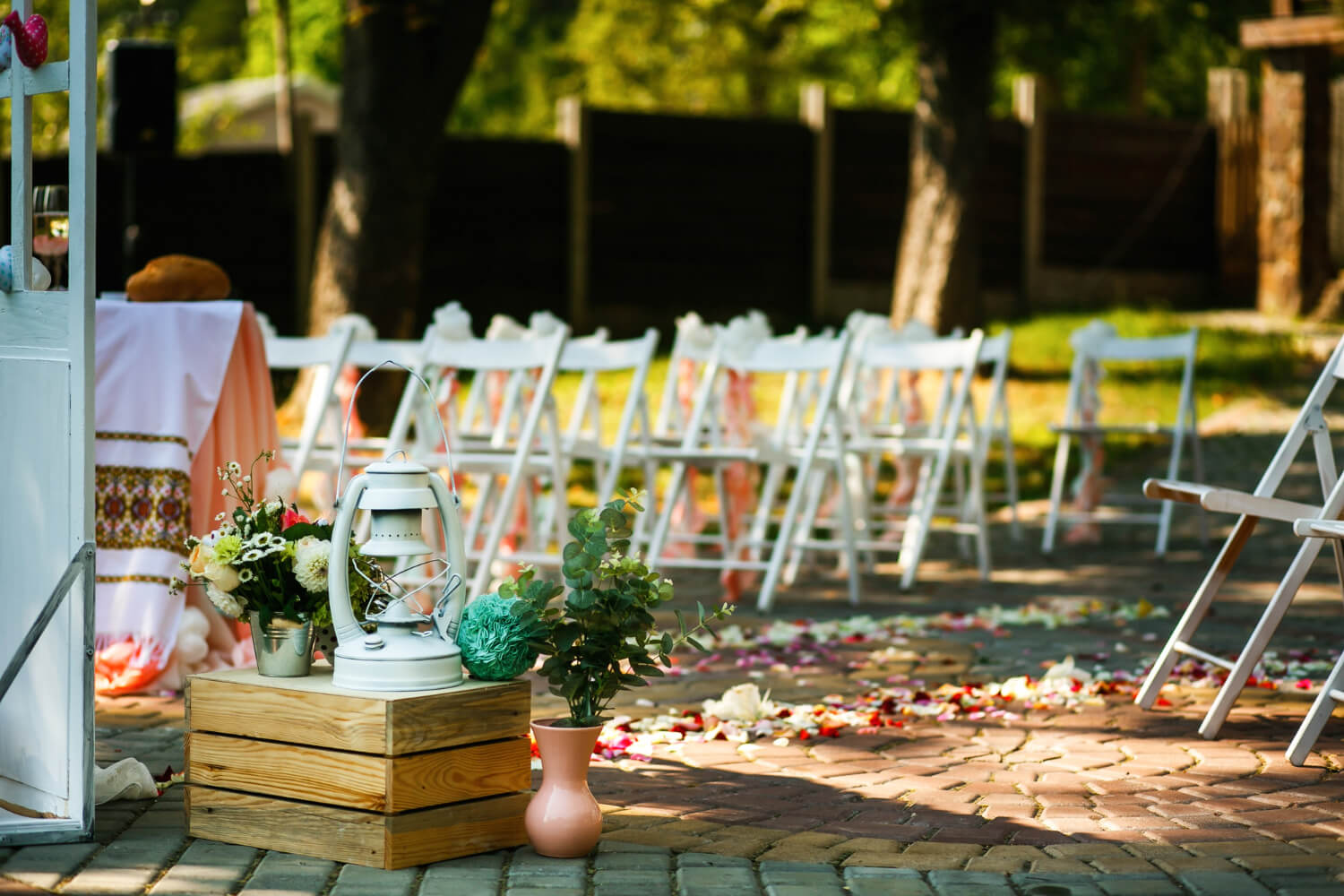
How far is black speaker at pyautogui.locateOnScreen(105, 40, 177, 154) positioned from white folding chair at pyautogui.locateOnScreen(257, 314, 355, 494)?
11.4 ft

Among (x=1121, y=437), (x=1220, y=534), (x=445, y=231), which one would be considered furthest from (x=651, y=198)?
(x=1220, y=534)

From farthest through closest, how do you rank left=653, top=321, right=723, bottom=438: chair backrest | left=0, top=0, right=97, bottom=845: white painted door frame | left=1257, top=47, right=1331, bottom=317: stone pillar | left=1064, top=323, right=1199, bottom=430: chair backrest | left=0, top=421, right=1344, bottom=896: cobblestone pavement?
left=1257, top=47, right=1331, bottom=317: stone pillar
left=1064, top=323, right=1199, bottom=430: chair backrest
left=653, top=321, right=723, bottom=438: chair backrest
left=0, top=0, right=97, bottom=845: white painted door frame
left=0, top=421, right=1344, bottom=896: cobblestone pavement

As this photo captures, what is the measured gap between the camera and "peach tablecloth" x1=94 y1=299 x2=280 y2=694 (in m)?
4.94

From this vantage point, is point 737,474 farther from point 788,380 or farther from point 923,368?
point 923,368

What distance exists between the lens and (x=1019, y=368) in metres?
12.1

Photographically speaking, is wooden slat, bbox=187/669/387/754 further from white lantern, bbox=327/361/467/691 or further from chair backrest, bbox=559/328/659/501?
chair backrest, bbox=559/328/659/501

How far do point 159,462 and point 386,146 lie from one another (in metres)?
4.90

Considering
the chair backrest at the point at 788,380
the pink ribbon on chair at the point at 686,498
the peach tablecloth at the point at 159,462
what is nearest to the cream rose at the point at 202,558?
the peach tablecloth at the point at 159,462

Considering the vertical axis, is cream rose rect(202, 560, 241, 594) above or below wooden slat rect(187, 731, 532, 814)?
above

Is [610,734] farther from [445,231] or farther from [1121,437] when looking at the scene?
[445,231]

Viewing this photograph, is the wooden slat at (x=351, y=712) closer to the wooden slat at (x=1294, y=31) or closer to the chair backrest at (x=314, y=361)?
the chair backrest at (x=314, y=361)

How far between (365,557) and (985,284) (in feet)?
38.9

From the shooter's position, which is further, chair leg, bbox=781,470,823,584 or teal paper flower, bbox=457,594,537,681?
chair leg, bbox=781,470,823,584

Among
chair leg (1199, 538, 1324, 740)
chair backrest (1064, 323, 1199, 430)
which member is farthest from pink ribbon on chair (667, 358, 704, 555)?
chair leg (1199, 538, 1324, 740)
